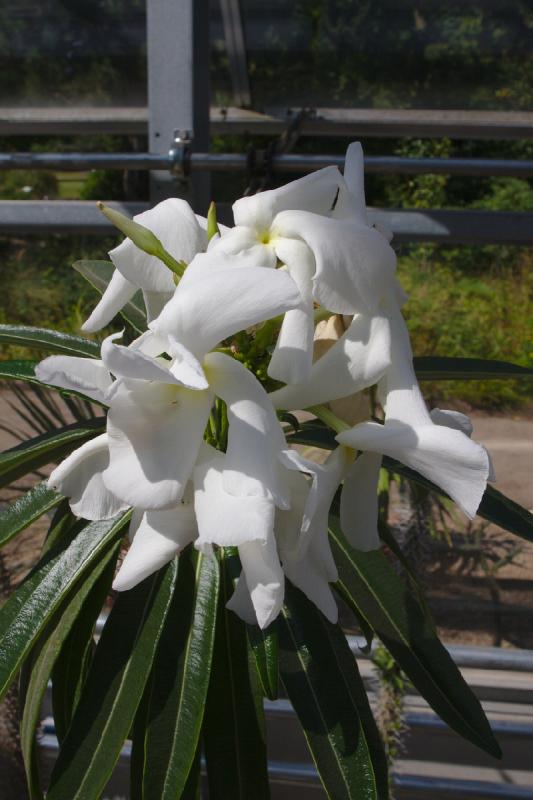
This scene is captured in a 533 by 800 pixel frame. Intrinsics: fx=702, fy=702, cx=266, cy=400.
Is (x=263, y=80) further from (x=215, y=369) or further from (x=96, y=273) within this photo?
(x=215, y=369)

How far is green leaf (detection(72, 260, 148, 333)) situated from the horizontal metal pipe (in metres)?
0.71

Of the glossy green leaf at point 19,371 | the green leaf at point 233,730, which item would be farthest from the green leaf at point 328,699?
the glossy green leaf at point 19,371

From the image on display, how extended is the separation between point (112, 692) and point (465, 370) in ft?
1.84

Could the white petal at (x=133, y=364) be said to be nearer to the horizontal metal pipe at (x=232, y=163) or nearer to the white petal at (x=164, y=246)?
the white petal at (x=164, y=246)

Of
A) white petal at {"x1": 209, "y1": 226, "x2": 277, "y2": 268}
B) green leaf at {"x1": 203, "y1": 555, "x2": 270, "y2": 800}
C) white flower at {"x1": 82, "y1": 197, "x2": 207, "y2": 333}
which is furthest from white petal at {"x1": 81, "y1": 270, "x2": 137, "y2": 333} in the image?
green leaf at {"x1": 203, "y1": 555, "x2": 270, "y2": 800}

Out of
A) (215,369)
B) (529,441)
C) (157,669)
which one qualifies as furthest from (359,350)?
(529,441)

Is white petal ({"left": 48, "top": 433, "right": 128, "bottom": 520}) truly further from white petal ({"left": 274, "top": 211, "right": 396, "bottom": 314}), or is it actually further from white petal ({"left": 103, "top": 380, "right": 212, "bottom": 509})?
white petal ({"left": 274, "top": 211, "right": 396, "bottom": 314})

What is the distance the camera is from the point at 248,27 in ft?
7.50

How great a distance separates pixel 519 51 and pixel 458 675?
2091 millimetres

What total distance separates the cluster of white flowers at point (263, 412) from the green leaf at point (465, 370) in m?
0.34

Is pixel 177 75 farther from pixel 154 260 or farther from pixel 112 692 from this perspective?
pixel 112 692

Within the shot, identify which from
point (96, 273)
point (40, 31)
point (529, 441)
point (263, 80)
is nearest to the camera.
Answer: point (96, 273)

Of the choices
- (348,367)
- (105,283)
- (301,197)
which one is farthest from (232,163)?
(348,367)

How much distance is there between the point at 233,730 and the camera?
0.80 meters
